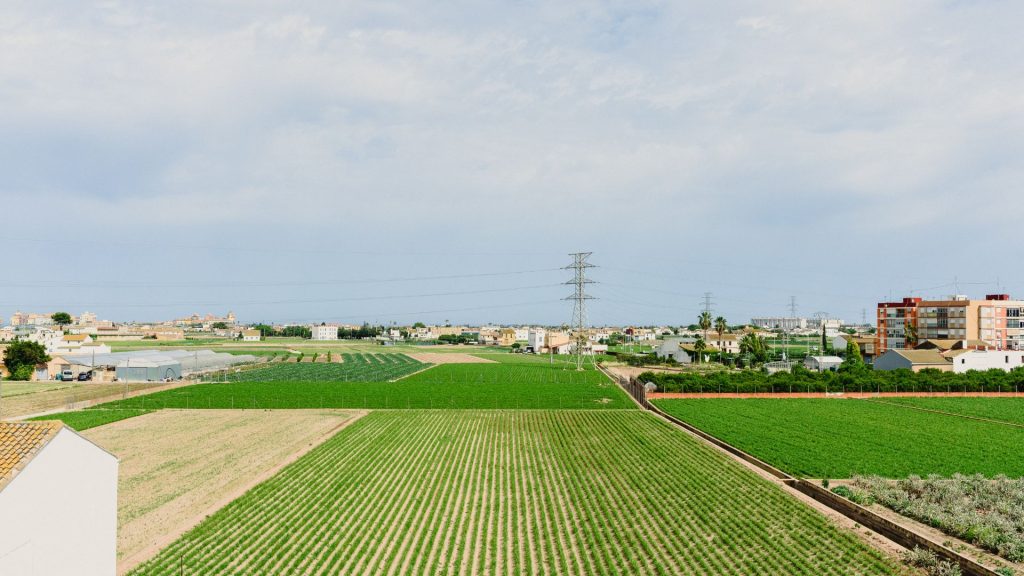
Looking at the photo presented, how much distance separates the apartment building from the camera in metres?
83.1

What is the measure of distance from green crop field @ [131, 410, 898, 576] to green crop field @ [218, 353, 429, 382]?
1532 inches

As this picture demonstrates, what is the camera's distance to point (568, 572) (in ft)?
52.9

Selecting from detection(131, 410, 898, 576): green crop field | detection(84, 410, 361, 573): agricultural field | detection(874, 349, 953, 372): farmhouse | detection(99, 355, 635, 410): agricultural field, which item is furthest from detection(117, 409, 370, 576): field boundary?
detection(874, 349, 953, 372): farmhouse

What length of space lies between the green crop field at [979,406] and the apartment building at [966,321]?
127 ft

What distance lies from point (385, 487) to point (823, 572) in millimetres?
14973

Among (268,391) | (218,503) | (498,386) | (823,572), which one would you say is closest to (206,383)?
(268,391)

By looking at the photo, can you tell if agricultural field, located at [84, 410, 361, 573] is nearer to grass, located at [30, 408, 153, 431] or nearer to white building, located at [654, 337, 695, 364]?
grass, located at [30, 408, 153, 431]

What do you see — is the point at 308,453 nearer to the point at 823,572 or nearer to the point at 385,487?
the point at 385,487

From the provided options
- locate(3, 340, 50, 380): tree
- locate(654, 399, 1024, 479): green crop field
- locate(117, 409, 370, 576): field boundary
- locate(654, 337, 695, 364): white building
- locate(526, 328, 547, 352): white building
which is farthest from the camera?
locate(526, 328, 547, 352): white building

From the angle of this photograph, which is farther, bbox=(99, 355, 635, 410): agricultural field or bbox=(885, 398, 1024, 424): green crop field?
bbox=(99, 355, 635, 410): agricultural field

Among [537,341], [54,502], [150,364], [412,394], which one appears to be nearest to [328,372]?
[150,364]

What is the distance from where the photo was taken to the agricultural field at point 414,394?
158 feet

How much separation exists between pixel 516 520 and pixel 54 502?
12.4m

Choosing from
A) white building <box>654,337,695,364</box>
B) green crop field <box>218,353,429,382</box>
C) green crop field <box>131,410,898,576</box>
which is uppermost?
white building <box>654,337,695,364</box>
